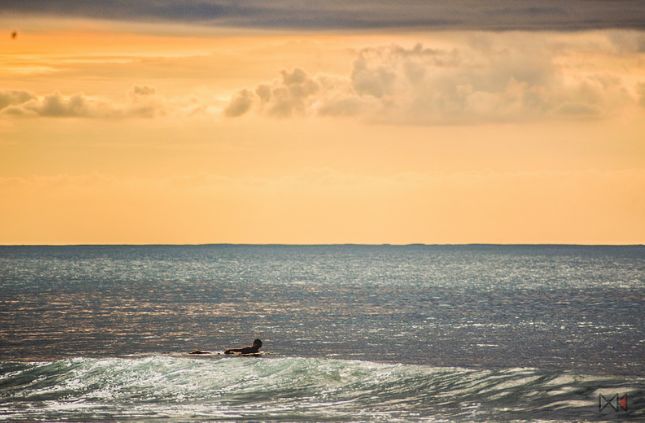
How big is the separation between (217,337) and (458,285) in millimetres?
88085

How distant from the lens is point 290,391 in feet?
164

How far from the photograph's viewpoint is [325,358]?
6294 cm

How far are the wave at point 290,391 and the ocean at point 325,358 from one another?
0.10 meters

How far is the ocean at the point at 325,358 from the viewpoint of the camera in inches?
1789

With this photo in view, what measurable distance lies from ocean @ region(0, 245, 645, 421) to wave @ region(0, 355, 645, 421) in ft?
0.32

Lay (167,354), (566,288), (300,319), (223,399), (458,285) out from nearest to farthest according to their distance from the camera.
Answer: (223,399) → (167,354) → (300,319) → (566,288) → (458,285)

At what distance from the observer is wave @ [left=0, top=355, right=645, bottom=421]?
145 feet

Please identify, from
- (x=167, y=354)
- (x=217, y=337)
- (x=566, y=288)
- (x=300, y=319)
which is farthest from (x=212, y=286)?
(x=167, y=354)

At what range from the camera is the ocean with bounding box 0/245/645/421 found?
45.4 meters

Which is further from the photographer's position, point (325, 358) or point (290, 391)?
point (325, 358)

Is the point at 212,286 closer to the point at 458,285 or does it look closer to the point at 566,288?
the point at 458,285

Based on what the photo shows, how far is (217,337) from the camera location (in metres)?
77.4

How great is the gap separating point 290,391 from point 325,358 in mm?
12986

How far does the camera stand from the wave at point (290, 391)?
44.1m
